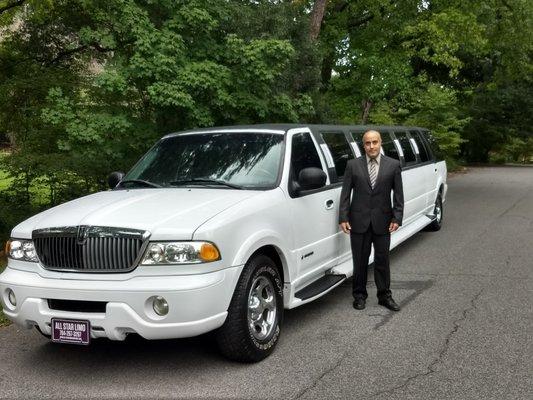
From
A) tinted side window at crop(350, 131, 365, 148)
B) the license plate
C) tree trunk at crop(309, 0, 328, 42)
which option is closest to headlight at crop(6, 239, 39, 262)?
the license plate

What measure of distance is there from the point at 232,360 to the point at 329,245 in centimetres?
180

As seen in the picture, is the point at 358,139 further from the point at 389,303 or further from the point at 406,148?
the point at 389,303

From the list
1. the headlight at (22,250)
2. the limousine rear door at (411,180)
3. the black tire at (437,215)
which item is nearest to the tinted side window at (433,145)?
the black tire at (437,215)

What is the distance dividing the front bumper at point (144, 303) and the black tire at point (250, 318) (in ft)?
0.55

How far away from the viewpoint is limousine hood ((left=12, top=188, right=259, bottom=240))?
4066mm

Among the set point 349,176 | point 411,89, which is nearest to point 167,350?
point 349,176

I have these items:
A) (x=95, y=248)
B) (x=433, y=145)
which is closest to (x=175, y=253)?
(x=95, y=248)

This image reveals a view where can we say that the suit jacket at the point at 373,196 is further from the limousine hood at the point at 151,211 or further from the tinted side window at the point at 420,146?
the tinted side window at the point at 420,146

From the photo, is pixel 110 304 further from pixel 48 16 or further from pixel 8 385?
pixel 48 16

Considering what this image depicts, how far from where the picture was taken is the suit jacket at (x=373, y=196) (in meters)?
5.56

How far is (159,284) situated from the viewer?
393cm

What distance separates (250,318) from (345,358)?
80cm

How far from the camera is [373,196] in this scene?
219 inches

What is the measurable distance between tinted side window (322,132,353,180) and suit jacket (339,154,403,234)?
542 millimetres
